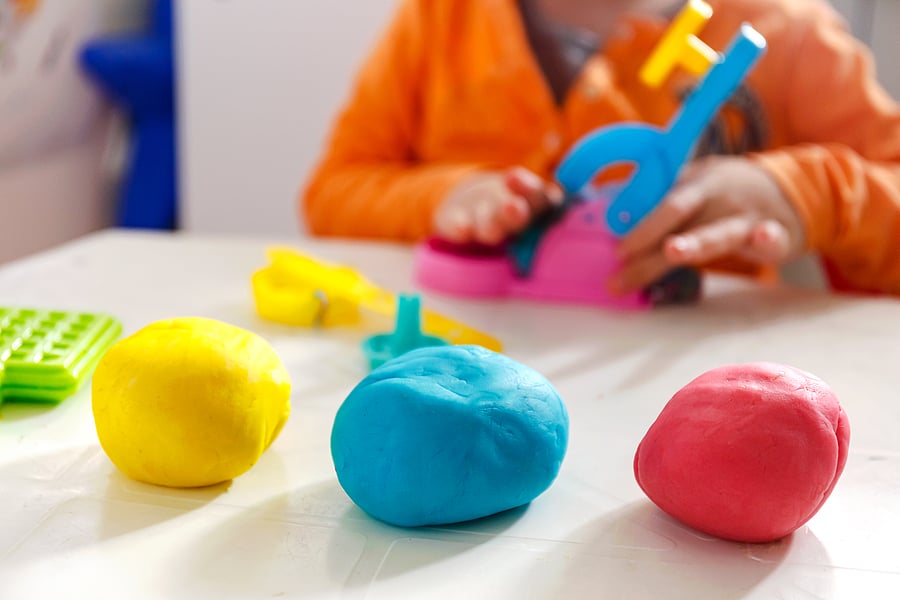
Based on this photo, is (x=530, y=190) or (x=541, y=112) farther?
(x=541, y=112)

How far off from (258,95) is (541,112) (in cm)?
86

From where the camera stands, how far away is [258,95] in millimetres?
1670

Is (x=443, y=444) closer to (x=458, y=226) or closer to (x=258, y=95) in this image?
(x=458, y=226)

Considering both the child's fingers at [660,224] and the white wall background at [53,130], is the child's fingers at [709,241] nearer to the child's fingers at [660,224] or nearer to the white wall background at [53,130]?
the child's fingers at [660,224]

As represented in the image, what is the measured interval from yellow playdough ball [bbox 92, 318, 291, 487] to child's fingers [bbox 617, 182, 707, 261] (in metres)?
0.36

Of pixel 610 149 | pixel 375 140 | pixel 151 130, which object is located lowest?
pixel 151 130

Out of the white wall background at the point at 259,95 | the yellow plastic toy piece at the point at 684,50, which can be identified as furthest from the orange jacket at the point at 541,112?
A: the white wall background at the point at 259,95

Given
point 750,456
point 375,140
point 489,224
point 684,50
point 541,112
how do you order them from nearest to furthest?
1. point 750,456
2. point 684,50
3. point 489,224
4. point 541,112
5. point 375,140

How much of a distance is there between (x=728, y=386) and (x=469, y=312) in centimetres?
32

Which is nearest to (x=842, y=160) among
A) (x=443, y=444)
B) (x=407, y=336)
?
(x=407, y=336)

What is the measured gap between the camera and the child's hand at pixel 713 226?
70 centimetres

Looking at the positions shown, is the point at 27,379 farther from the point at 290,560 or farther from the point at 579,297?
the point at 579,297

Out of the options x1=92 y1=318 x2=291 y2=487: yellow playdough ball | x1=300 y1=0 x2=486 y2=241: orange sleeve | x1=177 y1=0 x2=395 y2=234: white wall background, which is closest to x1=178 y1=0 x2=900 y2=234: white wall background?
x1=177 y1=0 x2=395 y2=234: white wall background

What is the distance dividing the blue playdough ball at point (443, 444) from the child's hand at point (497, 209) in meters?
0.33
